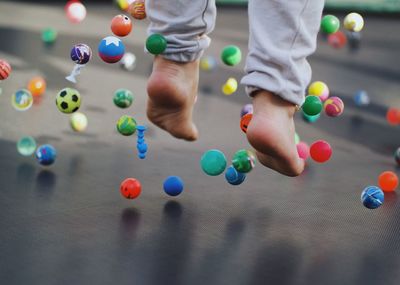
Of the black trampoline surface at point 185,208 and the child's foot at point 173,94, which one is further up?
the child's foot at point 173,94

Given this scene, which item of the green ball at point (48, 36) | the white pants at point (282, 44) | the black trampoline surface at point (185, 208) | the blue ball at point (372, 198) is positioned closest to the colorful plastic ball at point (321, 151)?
the black trampoline surface at point (185, 208)

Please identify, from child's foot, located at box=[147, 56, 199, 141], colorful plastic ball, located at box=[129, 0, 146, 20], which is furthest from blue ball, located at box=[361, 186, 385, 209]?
colorful plastic ball, located at box=[129, 0, 146, 20]

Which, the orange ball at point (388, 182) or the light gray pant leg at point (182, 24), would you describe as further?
the orange ball at point (388, 182)

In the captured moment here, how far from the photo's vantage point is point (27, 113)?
223 cm

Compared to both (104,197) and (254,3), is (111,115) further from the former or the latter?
(254,3)

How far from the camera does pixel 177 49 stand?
1.49 metres

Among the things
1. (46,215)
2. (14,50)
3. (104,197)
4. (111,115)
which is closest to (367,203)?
(104,197)

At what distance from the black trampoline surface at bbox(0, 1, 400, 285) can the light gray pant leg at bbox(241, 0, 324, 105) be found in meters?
0.30

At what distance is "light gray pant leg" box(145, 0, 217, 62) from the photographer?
145 centimetres

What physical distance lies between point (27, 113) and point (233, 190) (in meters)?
0.79

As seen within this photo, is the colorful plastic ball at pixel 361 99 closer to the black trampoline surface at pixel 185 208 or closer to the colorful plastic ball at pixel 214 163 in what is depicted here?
the black trampoline surface at pixel 185 208

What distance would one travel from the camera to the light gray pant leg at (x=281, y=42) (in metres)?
1.32

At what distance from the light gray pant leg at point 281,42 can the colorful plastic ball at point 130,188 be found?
1.31 feet

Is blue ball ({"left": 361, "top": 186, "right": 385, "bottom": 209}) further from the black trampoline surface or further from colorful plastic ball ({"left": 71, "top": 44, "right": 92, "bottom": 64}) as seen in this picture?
colorful plastic ball ({"left": 71, "top": 44, "right": 92, "bottom": 64})
